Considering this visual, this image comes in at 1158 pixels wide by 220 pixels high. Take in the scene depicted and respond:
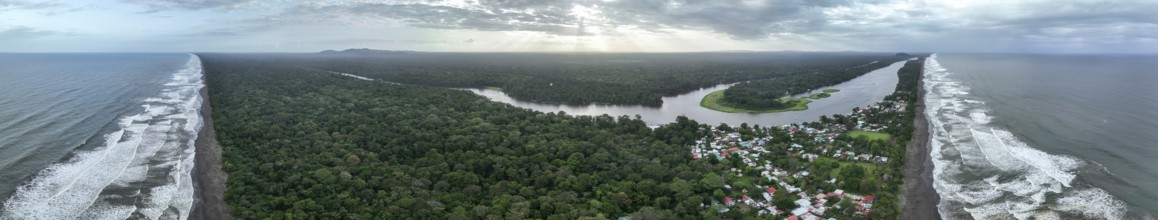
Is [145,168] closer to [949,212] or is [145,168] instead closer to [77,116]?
[77,116]

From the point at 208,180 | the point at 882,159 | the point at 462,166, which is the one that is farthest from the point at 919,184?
the point at 208,180

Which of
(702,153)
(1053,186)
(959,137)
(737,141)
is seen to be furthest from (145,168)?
(959,137)

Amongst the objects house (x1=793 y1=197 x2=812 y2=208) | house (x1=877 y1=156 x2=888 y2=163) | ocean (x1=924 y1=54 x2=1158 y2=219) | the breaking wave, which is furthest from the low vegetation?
house (x1=793 y1=197 x2=812 y2=208)

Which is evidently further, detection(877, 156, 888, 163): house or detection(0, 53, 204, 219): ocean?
detection(877, 156, 888, 163): house

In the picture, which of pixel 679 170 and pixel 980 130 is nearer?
pixel 679 170

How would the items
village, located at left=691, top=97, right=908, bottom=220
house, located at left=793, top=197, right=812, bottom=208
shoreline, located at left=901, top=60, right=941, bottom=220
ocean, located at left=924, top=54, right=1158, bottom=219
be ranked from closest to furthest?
village, located at left=691, top=97, right=908, bottom=220
house, located at left=793, top=197, right=812, bottom=208
shoreline, located at left=901, top=60, right=941, bottom=220
ocean, located at left=924, top=54, right=1158, bottom=219

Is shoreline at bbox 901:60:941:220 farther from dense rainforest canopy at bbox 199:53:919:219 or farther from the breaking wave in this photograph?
dense rainforest canopy at bbox 199:53:919:219
